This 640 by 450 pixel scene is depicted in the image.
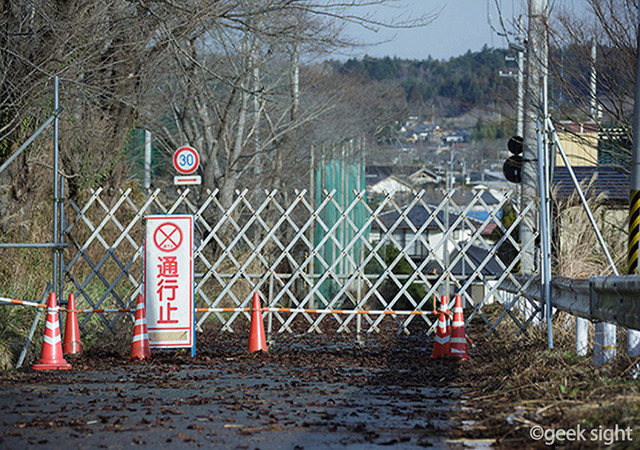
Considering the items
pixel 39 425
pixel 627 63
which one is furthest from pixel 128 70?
pixel 39 425

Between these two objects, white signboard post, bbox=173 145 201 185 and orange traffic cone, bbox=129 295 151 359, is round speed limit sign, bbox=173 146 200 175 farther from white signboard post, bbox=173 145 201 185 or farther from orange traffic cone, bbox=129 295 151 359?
orange traffic cone, bbox=129 295 151 359

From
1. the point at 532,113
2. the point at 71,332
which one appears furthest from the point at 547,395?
the point at 532,113

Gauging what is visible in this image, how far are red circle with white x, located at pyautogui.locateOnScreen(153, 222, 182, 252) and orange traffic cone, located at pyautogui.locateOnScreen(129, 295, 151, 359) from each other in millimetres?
622

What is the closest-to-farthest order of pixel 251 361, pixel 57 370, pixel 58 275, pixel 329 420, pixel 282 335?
pixel 329 420 < pixel 57 370 < pixel 251 361 < pixel 58 275 < pixel 282 335

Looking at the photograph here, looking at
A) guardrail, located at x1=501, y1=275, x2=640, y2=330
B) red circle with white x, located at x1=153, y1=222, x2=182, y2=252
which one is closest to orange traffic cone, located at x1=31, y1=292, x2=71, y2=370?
red circle with white x, located at x1=153, y1=222, x2=182, y2=252

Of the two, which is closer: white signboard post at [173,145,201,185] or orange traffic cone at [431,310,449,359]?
A: orange traffic cone at [431,310,449,359]

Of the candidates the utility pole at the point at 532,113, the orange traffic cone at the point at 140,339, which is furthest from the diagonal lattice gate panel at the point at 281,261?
the orange traffic cone at the point at 140,339

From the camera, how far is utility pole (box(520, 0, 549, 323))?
36.7 feet

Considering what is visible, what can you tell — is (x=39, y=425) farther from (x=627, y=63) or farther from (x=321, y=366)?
(x=627, y=63)

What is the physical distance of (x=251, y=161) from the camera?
67.5 ft

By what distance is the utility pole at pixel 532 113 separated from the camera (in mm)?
11172

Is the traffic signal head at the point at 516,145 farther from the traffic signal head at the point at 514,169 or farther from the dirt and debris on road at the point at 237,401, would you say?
the dirt and debris on road at the point at 237,401

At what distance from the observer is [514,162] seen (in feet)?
38.3

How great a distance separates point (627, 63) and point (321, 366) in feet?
Result: 22.6
